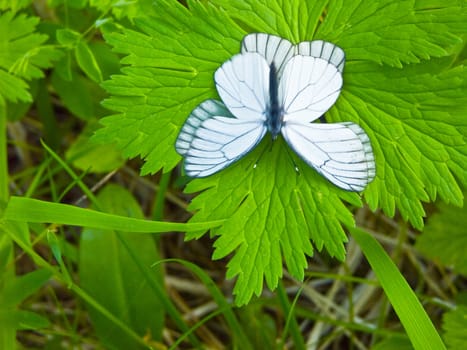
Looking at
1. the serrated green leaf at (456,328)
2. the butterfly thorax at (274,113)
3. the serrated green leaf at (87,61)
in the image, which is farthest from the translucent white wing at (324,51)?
the serrated green leaf at (456,328)

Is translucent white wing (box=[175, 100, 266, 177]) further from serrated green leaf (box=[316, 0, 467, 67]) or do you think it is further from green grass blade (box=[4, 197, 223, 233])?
serrated green leaf (box=[316, 0, 467, 67])

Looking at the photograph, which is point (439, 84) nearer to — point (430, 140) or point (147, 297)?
point (430, 140)

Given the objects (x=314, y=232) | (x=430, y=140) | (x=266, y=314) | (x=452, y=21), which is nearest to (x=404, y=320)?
(x=314, y=232)

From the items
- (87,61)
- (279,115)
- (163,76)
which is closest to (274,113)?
(279,115)

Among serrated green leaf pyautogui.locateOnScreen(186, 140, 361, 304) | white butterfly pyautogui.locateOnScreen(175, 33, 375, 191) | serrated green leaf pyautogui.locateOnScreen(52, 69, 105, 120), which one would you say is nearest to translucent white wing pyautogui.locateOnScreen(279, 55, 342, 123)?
white butterfly pyautogui.locateOnScreen(175, 33, 375, 191)

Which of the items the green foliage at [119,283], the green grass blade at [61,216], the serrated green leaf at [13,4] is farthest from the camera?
the green foliage at [119,283]

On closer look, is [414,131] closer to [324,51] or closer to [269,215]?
[324,51]

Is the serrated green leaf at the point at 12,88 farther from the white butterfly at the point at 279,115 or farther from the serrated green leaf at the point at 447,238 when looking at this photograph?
the serrated green leaf at the point at 447,238
